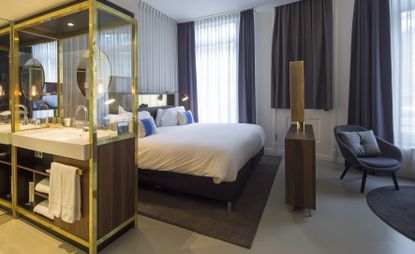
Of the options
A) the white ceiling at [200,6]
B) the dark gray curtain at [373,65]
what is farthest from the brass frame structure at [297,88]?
the white ceiling at [200,6]

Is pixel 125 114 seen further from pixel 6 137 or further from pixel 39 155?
pixel 6 137

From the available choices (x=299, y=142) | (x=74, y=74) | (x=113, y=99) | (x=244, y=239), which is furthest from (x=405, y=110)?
(x=74, y=74)

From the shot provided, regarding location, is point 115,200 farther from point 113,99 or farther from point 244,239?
point 244,239

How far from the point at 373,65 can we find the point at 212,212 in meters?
3.42

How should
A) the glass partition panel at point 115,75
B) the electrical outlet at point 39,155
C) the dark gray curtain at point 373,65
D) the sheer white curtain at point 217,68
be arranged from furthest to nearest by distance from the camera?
1. the sheer white curtain at point 217,68
2. the dark gray curtain at point 373,65
3. the electrical outlet at point 39,155
4. the glass partition panel at point 115,75

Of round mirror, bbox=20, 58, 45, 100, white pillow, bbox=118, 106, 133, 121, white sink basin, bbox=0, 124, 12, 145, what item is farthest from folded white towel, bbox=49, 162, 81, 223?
round mirror, bbox=20, 58, 45, 100

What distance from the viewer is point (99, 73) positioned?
2.07m

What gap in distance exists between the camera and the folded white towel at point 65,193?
72.6 inches

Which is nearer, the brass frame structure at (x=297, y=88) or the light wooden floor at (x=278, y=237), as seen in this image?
the light wooden floor at (x=278, y=237)

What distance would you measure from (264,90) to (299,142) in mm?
2937

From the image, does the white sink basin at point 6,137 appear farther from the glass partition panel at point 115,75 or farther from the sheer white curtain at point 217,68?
the sheer white curtain at point 217,68

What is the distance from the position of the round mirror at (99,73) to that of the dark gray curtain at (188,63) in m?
3.23

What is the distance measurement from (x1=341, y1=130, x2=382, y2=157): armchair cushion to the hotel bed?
1465 millimetres

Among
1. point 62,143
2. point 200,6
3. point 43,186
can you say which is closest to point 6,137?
point 43,186
